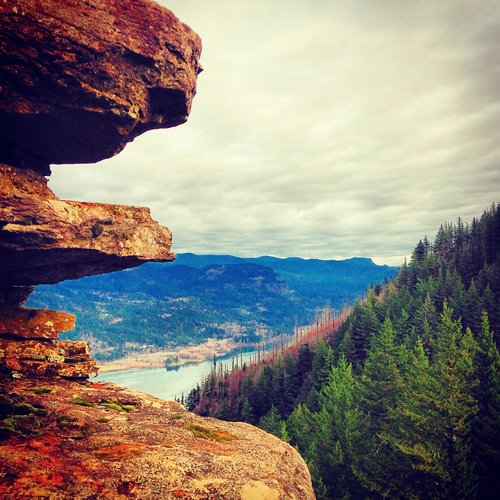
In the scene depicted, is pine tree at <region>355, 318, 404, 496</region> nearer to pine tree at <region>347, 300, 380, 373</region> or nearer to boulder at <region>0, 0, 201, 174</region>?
pine tree at <region>347, 300, 380, 373</region>

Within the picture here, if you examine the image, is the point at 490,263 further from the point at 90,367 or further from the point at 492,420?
the point at 90,367

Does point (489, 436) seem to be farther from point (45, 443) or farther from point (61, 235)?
point (61, 235)

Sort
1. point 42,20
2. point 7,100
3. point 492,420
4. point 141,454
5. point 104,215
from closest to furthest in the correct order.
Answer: point 141,454 → point 42,20 → point 7,100 → point 104,215 → point 492,420

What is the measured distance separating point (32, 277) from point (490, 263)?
150m

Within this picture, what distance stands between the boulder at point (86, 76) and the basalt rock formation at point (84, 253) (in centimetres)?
7

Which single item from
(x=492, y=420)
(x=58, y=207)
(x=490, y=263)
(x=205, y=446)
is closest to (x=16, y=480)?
(x=205, y=446)

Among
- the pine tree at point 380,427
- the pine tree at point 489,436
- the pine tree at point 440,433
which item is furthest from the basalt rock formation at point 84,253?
the pine tree at point 489,436

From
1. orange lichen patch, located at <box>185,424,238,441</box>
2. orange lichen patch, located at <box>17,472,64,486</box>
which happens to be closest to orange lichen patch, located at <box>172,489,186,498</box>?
orange lichen patch, located at <box>17,472,64,486</box>

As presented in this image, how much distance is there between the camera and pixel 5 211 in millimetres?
21938

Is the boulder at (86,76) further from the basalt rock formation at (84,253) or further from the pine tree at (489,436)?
the pine tree at (489,436)

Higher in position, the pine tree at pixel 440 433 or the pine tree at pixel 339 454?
the pine tree at pixel 440 433

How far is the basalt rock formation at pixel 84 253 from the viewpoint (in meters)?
16.0

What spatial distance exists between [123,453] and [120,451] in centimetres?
23

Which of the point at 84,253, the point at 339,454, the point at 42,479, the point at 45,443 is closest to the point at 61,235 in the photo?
the point at 84,253
